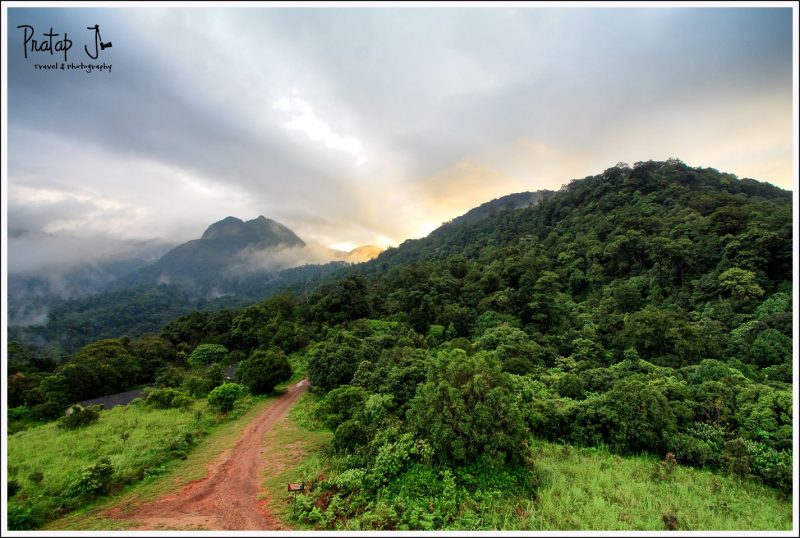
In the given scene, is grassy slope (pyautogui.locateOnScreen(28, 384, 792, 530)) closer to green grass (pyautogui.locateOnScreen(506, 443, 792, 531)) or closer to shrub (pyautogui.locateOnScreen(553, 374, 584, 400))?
green grass (pyautogui.locateOnScreen(506, 443, 792, 531))

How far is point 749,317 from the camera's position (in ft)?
71.3

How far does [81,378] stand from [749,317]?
47.1 m

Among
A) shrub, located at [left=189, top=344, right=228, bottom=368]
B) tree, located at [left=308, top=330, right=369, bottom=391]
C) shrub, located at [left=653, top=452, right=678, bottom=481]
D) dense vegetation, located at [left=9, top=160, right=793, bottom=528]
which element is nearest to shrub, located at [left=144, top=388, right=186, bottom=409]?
dense vegetation, located at [left=9, top=160, right=793, bottom=528]

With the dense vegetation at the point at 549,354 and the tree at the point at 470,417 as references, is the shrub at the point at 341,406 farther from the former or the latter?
the tree at the point at 470,417

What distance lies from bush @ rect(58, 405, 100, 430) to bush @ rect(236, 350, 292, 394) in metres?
7.51

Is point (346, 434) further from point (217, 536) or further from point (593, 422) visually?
point (593, 422)

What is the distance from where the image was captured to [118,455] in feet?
40.3

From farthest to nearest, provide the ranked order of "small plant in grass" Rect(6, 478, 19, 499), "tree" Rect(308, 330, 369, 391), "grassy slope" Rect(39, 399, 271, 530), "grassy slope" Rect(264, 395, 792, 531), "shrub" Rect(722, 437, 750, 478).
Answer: "tree" Rect(308, 330, 369, 391)
"shrub" Rect(722, 437, 750, 478)
"small plant in grass" Rect(6, 478, 19, 499)
"grassy slope" Rect(39, 399, 271, 530)
"grassy slope" Rect(264, 395, 792, 531)

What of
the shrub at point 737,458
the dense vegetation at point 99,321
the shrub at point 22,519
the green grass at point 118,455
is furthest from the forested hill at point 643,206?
the dense vegetation at point 99,321

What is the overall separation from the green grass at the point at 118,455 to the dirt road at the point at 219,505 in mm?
575

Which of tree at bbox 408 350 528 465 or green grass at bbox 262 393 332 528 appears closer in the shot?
tree at bbox 408 350 528 465

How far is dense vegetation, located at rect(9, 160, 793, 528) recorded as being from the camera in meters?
9.15

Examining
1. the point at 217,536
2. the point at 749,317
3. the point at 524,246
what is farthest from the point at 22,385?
the point at 524,246

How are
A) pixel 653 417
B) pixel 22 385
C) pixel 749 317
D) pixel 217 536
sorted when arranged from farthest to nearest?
1. pixel 22 385
2. pixel 749 317
3. pixel 653 417
4. pixel 217 536
